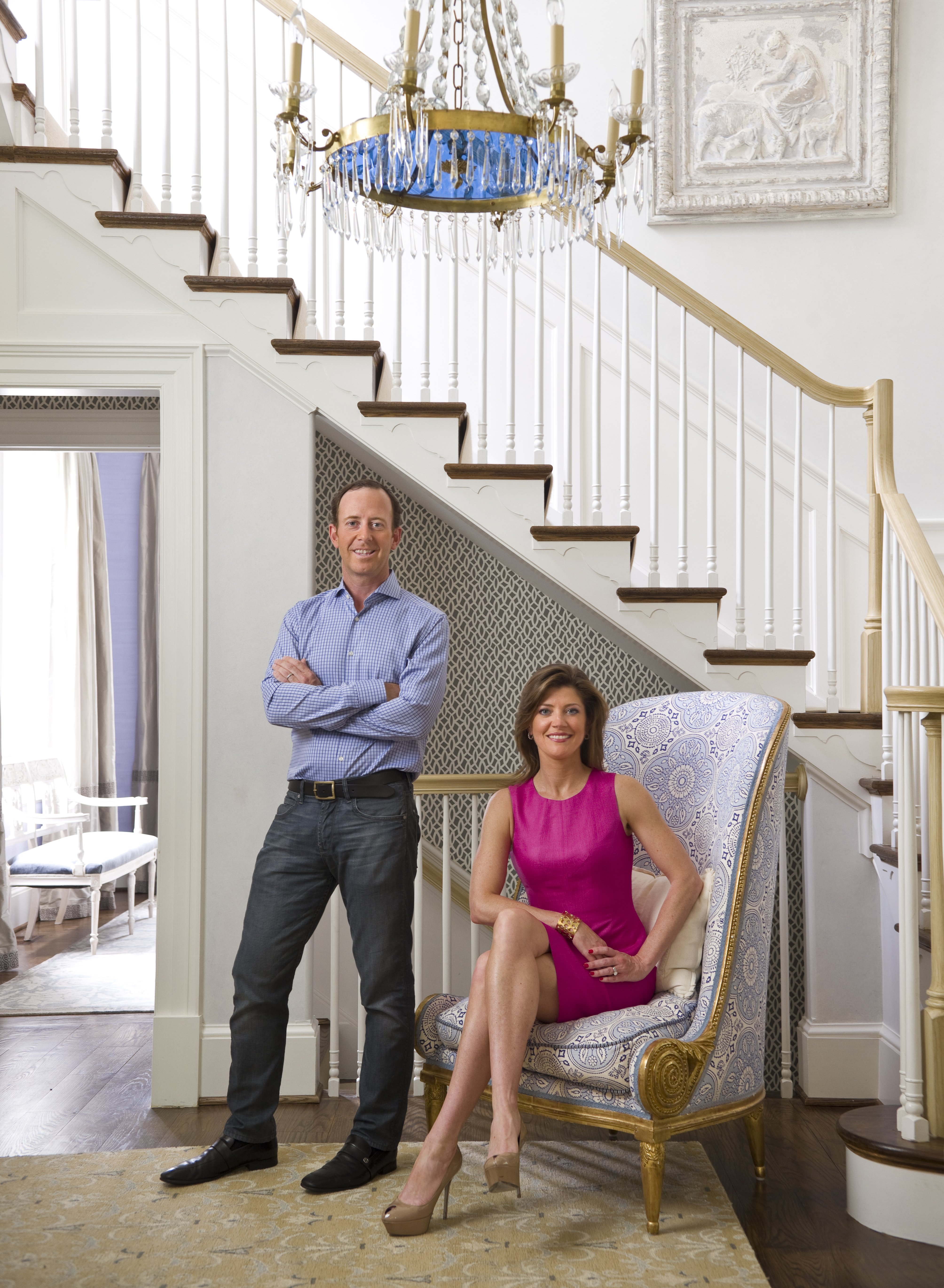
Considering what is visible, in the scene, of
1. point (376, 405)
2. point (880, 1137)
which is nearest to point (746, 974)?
point (880, 1137)

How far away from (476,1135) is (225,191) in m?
2.71

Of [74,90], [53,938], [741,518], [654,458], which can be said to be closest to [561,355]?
[654,458]

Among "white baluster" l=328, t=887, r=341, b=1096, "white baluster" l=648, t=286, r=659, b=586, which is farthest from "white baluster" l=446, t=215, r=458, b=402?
"white baluster" l=328, t=887, r=341, b=1096

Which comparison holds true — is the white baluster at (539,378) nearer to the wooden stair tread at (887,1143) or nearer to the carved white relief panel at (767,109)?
the carved white relief panel at (767,109)

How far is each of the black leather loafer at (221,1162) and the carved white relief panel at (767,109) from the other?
372cm

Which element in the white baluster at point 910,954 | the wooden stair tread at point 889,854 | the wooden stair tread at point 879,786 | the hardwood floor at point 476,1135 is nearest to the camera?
the hardwood floor at point 476,1135

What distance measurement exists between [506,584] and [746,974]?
6.42 feet

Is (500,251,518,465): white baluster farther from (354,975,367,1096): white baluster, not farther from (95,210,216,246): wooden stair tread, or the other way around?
(354,975,367,1096): white baluster

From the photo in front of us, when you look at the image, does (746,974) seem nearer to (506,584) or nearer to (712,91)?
(506,584)

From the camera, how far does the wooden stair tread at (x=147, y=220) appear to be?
120 inches

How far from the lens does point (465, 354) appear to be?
14.0ft

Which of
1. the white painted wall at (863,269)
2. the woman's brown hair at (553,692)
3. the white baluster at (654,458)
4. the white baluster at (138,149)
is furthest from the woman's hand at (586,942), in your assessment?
the white painted wall at (863,269)

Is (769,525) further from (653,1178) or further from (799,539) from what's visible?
(653,1178)

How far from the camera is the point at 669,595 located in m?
3.06
